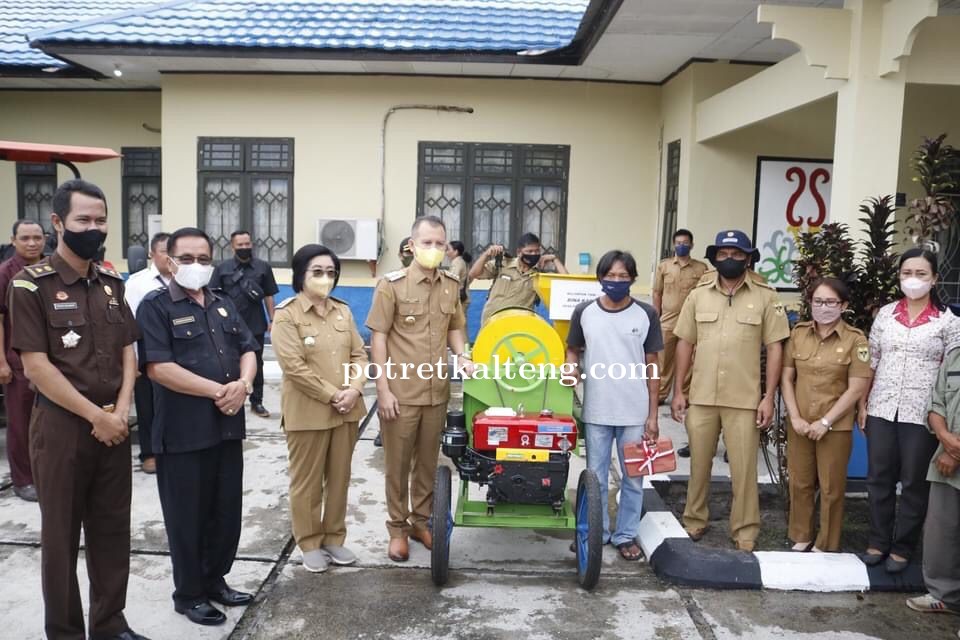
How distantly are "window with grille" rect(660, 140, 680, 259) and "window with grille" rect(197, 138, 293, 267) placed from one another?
181 inches

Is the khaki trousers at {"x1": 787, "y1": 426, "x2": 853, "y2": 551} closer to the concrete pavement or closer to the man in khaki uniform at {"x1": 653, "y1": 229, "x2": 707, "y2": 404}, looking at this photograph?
the concrete pavement

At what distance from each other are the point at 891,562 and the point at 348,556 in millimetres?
2885

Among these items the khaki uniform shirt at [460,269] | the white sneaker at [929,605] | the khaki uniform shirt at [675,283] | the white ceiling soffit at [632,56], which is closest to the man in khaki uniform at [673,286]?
the khaki uniform shirt at [675,283]

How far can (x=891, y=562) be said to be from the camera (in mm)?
4180

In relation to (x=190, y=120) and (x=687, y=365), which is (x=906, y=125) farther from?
(x=190, y=120)

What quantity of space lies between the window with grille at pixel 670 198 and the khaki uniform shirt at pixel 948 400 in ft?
17.7

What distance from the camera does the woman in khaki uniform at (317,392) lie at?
4.02m

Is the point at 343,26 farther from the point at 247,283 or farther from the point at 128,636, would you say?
the point at 128,636

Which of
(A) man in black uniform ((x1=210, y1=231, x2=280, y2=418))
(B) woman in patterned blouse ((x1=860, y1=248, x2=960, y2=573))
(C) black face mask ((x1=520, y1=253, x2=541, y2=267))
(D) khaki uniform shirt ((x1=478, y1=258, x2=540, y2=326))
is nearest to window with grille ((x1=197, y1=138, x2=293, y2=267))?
(A) man in black uniform ((x1=210, y1=231, x2=280, y2=418))

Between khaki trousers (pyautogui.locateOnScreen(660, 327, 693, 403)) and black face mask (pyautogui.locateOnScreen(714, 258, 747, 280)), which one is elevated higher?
black face mask (pyautogui.locateOnScreen(714, 258, 747, 280))

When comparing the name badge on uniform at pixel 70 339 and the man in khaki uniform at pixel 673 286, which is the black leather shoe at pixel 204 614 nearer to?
the name badge on uniform at pixel 70 339

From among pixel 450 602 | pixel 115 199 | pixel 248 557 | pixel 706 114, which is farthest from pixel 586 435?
pixel 115 199

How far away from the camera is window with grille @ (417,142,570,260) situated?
979cm

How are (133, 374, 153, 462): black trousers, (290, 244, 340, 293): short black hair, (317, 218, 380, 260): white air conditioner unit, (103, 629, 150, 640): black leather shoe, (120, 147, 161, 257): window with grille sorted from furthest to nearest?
1. (120, 147, 161, 257): window with grille
2. (317, 218, 380, 260): white air conditioner unit
3. (133, 374, 153, 462): black trousers
4. (290, 244, 340, 293): short black hair
5. (103, 629, 150, 640): black leather shoe
